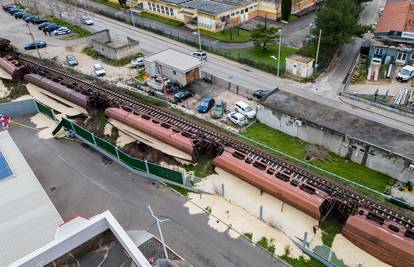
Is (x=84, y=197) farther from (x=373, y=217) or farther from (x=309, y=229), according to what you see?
(x=373, y=217)

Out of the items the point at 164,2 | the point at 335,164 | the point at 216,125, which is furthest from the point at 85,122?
the point at 164,2

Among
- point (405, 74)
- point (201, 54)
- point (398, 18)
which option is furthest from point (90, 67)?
point (398, 18)

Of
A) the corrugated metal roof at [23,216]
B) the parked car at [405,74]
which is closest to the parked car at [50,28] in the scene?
the corrugated metal roof at [23,216]

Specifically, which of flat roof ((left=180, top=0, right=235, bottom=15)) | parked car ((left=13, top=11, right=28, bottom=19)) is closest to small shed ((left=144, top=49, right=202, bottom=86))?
flat roof ((left=180, top=0, right=235, bottom=15))

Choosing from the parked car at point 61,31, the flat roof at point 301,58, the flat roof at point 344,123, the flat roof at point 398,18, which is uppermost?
the flat roof at point 398,18

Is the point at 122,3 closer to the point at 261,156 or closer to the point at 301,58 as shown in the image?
the point at 301,58

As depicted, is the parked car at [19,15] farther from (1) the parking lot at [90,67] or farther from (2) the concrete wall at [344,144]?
(2) the concrete wall at [344,144]

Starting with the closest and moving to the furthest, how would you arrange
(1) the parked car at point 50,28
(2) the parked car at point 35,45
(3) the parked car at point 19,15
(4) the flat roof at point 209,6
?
(2) the parked car at point 35,45 → (4) the flat roof at point 209,6 → (1) the parked car at point 50,28 → (3) the parked car at point 19,15

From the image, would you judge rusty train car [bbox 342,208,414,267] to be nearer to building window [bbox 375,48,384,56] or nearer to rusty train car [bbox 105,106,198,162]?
rusty train car [bbox 105,106,198,162]
